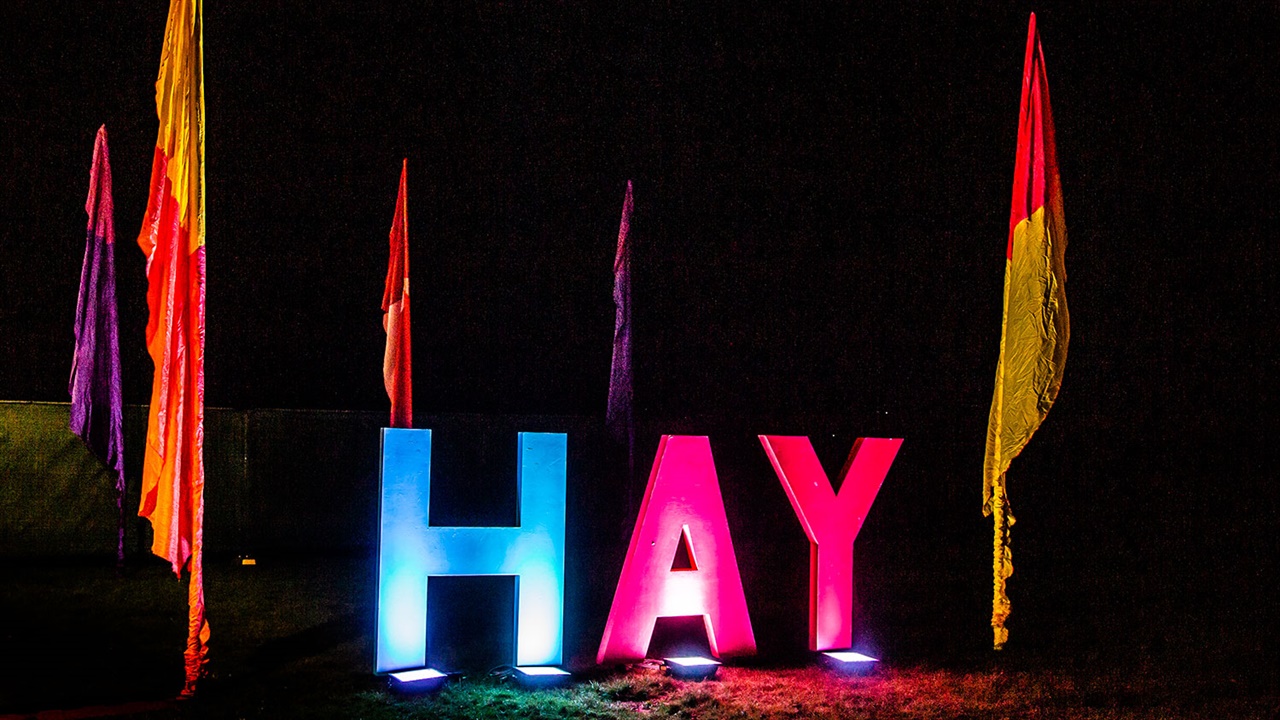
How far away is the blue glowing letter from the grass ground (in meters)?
0.41

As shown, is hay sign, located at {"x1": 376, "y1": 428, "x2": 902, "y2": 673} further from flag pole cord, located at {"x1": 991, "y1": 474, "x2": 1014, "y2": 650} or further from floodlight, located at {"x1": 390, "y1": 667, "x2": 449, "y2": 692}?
flag pole cord, located at {"x1": 991, "y1": 474, "x2": 1014, "y2": 650}

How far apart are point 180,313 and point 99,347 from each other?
6.40 m

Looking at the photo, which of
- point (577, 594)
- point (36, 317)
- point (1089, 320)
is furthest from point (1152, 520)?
point (36, 317)

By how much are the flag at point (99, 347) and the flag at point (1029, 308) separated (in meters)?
10.1

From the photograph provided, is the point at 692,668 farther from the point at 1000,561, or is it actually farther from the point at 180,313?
the point at 180,313

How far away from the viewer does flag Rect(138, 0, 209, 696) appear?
6.62m

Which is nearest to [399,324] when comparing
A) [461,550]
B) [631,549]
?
[461,550]

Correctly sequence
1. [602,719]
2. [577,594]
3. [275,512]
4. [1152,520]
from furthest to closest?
1. [1152,520]
2. [275,512]
3. [577,594]
4. [602,719]

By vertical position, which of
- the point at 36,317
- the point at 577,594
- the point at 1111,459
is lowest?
the point at 577,594

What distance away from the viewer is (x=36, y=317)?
18.7 m

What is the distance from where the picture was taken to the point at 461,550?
7.42 m

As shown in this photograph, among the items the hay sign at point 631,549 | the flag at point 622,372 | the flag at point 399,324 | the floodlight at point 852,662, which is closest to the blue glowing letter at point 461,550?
the hay sign at point 631,549

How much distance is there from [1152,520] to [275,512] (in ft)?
59.5

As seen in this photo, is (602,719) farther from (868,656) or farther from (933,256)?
(933,256)
